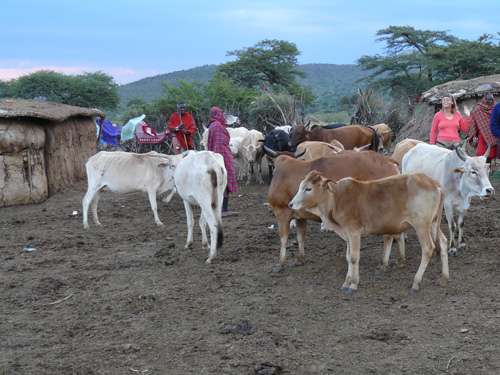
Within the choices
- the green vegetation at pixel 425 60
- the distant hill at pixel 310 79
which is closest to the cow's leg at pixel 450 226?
the green vegetation at pixel 425 60

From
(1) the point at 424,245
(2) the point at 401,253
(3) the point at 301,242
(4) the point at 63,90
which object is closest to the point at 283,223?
(3) the point at 301,242

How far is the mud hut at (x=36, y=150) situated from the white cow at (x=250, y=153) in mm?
3633

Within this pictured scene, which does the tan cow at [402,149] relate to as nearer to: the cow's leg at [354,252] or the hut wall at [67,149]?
the cow's leg at [354,252]

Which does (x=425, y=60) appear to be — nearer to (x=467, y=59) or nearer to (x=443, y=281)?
(x=467, y=59)

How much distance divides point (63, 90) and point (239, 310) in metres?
27.9

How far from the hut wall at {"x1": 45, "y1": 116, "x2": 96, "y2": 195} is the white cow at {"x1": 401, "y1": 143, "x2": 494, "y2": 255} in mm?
7699

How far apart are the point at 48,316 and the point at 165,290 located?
1.14 meters

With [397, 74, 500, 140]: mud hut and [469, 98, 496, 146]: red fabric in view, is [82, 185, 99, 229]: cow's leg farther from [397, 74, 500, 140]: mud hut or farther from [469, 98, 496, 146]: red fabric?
[397, 74, 500, 140]: mud hut

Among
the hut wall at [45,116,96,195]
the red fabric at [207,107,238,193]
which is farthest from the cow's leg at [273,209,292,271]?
the hut wall at [45,116,96,195]

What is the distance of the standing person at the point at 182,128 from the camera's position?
1408cm

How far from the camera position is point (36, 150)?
12.8 metres

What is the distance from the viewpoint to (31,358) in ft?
16.5

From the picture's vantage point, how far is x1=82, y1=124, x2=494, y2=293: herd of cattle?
6.16 m

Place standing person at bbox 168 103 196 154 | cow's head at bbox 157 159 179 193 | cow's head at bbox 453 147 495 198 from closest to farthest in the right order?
1. cow's head at bbox 453 147 495 198
2. cow's head at bbox 157 159 179 193
3. standing person at bbox 168 103 196 154
